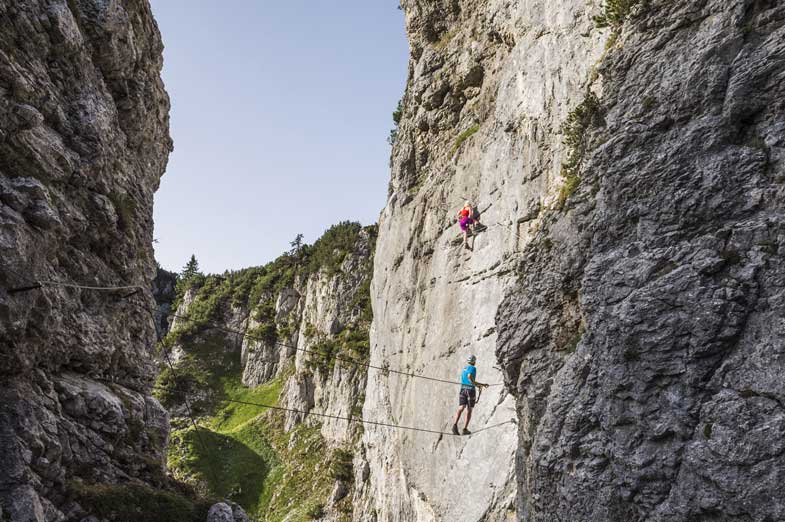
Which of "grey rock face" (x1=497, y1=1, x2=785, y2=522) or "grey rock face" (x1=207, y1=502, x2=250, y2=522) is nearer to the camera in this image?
"grey rock face" (x1=497, y1=1, x2=785, y2=522)

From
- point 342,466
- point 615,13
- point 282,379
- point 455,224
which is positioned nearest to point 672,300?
point 615,13

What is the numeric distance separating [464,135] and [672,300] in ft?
55.6

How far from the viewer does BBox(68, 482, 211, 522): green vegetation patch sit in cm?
1225

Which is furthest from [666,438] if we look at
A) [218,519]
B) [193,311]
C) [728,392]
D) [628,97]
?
[193,311]

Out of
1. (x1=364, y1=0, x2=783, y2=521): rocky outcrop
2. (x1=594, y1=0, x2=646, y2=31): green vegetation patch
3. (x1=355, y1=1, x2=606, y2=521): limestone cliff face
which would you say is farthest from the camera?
(x1=355, y1=1, x2=606, y2=521): limestone cliff face

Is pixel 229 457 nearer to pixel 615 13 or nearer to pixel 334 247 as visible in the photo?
pixel 334 247

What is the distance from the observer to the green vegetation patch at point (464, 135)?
84.2ft

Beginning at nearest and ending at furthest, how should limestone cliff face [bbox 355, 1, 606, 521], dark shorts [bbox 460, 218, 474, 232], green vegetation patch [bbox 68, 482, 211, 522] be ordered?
1. green vegetation patch [bbox 68, 482, 211, 522]
2. limestone cliff face [bbox 355, 1, 606, 521]
3. dark shorts [bbox 460, 218, 474, 232]

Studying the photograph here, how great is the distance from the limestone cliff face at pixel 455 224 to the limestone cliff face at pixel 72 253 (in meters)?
9.31

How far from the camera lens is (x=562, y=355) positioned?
1347 cm

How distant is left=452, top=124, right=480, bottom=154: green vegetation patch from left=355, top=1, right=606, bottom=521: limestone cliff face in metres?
0.09

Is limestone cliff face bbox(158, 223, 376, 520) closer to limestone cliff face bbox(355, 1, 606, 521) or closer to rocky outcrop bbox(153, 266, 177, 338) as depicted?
limestone cliff face bbox(355, 1, 606, 521)

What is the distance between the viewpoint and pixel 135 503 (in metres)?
13.3

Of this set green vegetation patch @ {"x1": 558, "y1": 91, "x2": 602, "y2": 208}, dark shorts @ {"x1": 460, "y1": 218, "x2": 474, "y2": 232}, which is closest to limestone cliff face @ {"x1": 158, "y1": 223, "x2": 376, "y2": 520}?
dark shorts @ {"x1": 460, "y1": 218, "x2": 474, "y2": 232}
